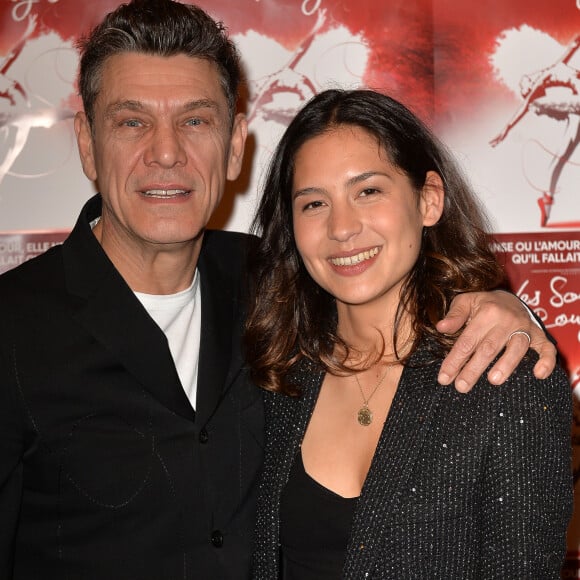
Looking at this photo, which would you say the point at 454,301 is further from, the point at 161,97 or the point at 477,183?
the point at 477,183

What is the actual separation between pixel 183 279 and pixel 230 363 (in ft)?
0.79

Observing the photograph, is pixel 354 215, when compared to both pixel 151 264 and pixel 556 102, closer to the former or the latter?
pixel 151 264

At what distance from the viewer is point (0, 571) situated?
6.05 feet

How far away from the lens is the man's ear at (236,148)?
7.18ft

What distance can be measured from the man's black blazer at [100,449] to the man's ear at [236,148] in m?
0.44

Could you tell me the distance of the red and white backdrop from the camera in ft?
9.23

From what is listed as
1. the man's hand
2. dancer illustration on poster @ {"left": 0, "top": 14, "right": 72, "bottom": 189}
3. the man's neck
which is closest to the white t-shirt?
the man's neck

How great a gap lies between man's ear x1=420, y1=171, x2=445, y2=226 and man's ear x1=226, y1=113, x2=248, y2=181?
1.63ft

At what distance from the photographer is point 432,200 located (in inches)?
79.0

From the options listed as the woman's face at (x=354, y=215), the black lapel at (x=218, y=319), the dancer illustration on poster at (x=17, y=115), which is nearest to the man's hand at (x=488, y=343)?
the woman's face at (x=354, y=215)

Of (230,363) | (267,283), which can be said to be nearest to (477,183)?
(267,283)

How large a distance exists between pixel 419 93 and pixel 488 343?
4.36 ft

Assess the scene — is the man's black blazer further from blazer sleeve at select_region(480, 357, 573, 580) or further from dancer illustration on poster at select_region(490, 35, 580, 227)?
dancer illustration on poster at select_region(490, 35, 580, 227)

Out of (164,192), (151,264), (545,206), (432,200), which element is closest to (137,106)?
(164,192)
